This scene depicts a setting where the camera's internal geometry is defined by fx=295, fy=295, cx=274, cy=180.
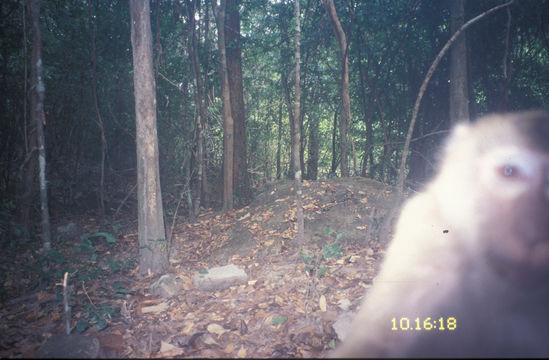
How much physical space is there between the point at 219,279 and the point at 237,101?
5.39m

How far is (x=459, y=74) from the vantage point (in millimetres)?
5715

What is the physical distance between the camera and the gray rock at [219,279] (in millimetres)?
3645

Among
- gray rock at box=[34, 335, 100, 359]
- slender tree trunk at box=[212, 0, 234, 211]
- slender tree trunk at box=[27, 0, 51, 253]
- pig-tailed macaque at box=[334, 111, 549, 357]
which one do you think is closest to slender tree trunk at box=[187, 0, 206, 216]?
slender tree trunk at box=[212, 0, 234, 211]

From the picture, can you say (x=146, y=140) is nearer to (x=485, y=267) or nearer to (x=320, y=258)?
(x=320, y=258)

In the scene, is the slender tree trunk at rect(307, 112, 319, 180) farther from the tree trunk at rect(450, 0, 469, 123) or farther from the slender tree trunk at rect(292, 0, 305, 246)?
the slender tree trunk at rect(292, 0, 305, 246)

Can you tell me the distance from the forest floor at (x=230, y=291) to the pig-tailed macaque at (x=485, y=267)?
5.38 feet

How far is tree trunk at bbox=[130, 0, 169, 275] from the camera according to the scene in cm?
404

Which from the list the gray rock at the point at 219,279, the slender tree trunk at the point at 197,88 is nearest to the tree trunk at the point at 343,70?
the slender tree trunk at the point at 197,88

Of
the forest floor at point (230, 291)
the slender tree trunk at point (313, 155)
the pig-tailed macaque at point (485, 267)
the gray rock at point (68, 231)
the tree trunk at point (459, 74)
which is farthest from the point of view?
the slender tree trunk at point (313, 155)

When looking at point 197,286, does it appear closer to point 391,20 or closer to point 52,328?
point 52,328

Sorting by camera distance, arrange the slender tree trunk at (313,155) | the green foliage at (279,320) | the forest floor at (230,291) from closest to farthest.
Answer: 1. the forest floor at (230,291)
2. the green foliage at (279,320)
3. the slender tree trunk at (313,155)

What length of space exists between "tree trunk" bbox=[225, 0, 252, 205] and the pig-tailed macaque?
6.97 m

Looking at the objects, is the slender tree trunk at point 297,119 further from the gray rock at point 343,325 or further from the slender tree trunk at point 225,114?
the slender tree trunk at point 225,114

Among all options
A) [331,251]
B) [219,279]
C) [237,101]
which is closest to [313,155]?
[237,101]
